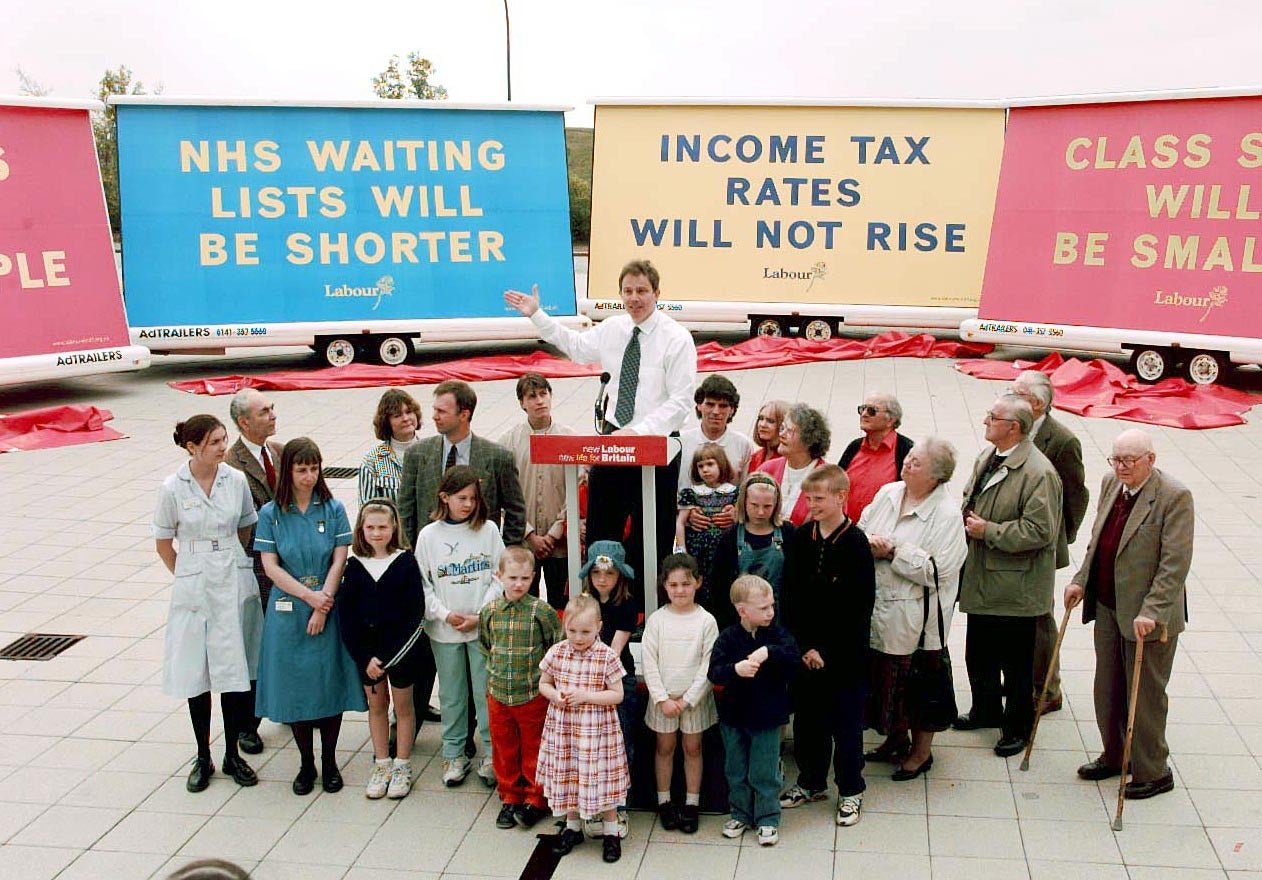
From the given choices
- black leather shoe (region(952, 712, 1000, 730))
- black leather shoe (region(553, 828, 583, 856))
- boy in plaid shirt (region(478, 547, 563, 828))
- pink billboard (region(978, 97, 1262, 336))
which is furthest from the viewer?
pink billboard (region(978, 97, 1262, 336))

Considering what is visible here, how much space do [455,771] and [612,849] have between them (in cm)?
98

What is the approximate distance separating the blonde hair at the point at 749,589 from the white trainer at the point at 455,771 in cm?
159

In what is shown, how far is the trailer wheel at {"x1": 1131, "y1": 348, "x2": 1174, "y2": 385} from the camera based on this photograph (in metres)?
14.1

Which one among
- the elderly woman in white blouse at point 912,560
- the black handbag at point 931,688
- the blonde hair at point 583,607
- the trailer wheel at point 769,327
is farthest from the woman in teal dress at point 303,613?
the trailer wheel at point 769,327

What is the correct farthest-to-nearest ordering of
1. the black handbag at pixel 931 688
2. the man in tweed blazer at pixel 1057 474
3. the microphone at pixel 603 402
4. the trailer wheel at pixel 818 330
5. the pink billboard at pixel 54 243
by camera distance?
the trailer wheel at pixel 818 330, the pink billboard at pixel 54 243, the microphone at pixel 603 402, the man in tweed blazer at pixel 1057 474, the black handbag at pixel 931 688

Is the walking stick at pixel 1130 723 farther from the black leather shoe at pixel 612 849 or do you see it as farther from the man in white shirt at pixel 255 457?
the man in white shirt at pixel 255 457

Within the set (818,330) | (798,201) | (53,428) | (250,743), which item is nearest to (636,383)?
(250,743)

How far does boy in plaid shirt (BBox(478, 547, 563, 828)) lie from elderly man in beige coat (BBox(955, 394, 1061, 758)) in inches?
77.7

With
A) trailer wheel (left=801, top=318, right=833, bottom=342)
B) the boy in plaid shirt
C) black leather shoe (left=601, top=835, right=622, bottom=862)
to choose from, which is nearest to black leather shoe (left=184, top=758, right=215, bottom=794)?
the boy in plaid shirt

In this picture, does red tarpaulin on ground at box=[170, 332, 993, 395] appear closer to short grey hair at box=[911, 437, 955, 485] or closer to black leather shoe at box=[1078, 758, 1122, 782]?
short grey hair at box=[911, 437, 955, 485]

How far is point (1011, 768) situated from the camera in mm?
5277

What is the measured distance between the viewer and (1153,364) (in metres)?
14.2

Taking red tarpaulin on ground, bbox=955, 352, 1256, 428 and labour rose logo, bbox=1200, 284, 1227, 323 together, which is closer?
red tarpaulin on ground, bbox=955, 352, 1256, 428

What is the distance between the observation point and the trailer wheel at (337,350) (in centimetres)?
1589
